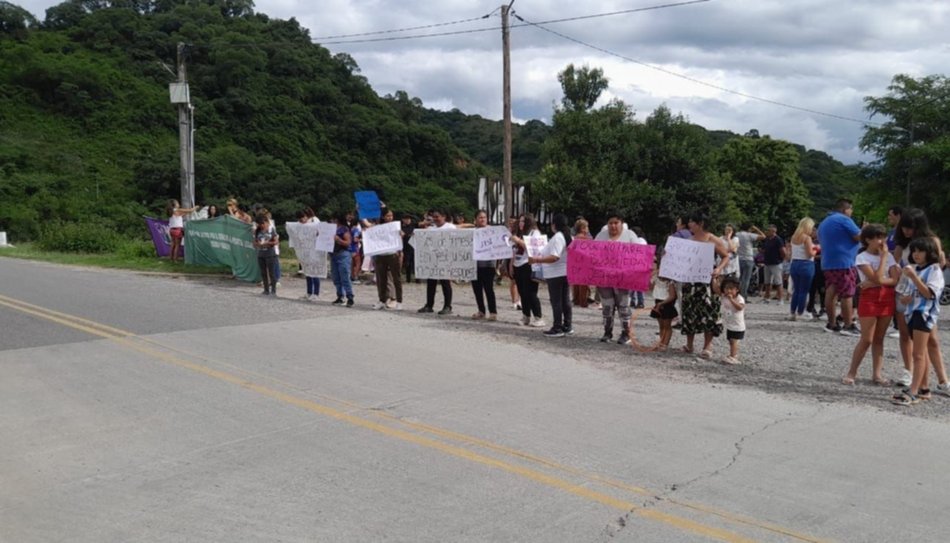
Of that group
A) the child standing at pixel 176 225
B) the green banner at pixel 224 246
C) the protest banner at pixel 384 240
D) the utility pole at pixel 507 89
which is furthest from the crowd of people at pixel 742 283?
the child standing at pixel 176 225

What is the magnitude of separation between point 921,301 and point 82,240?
3216cm

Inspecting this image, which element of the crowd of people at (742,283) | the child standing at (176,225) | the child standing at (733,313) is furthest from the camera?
the child standing at (176,225)

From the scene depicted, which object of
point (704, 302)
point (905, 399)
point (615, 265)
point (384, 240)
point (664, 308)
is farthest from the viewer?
point (384, 240)

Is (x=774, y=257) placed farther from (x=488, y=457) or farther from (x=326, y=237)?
(x=488, y=457)

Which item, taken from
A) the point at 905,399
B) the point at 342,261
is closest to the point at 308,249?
the point at 342,261

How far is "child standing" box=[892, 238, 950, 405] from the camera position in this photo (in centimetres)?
770

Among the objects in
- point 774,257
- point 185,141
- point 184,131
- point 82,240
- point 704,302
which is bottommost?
point 704,302

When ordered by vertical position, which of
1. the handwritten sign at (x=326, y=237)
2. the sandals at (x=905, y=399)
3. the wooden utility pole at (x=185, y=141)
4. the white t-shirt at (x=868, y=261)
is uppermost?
the wooden utility pole at (x=185, y=141)

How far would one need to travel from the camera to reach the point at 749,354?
1032 cm

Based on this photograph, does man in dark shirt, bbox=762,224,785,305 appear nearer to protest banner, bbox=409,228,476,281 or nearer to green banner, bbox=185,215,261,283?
protest banner, bbox=409,228,476,281

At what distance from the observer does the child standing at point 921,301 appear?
770 centimetres

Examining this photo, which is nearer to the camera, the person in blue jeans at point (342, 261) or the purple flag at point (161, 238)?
the person in blue jeans at point (342, 261)

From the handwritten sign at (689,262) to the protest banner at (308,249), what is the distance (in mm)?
8013

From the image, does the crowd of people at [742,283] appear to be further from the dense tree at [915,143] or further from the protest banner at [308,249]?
the dense tree at [915,143]
